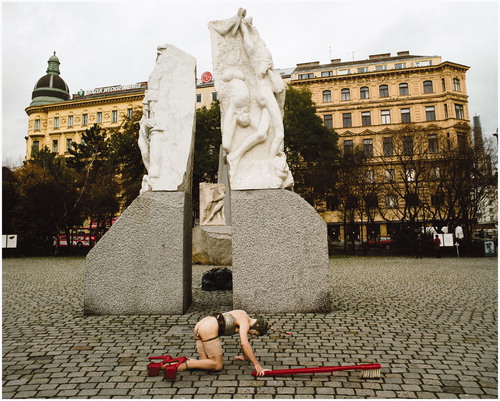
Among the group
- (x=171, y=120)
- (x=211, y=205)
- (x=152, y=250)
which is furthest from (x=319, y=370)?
(x=211, y=205)

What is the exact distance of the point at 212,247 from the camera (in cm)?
1437

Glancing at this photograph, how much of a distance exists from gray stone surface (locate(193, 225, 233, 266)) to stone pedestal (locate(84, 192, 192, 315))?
7.92m

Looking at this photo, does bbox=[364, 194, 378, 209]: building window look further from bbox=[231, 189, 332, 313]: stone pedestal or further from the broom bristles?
the broom bristles

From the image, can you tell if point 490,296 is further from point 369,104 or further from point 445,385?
point 369,104

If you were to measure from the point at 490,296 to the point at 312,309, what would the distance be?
4131 mm

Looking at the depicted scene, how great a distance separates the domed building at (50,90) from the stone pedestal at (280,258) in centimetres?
6238

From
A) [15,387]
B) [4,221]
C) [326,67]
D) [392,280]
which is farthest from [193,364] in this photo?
[326,67]

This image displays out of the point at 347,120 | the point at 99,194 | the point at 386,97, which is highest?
the point at 386,97

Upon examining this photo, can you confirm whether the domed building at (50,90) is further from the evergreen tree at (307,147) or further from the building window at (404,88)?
the building window at (404,88)

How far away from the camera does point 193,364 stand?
11.6 ft

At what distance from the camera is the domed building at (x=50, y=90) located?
2336 inches

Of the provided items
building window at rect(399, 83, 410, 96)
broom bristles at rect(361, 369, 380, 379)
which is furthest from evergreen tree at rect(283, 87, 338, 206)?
broom bristles at rect(361, 369, 380, 379)

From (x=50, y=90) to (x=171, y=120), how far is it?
6202 centimetres

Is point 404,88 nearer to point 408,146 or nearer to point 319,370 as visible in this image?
point 408,146
